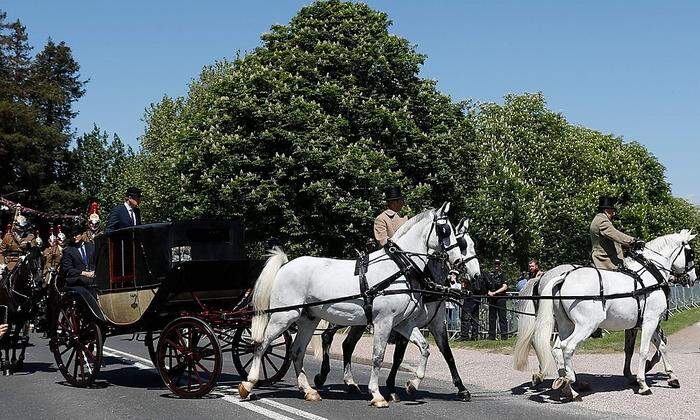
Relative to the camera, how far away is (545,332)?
471 inches

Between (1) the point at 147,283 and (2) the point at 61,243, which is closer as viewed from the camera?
(1) the point at 147,283

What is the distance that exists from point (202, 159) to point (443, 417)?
2328 cm

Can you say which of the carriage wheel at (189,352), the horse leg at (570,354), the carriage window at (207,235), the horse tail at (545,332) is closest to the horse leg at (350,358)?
the carriage wheel at (189,352)

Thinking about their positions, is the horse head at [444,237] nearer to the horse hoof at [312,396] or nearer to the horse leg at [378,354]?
the horse leg at [378,354]

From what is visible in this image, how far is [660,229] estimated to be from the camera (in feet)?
211

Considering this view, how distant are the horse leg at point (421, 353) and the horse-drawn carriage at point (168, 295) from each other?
209 cm

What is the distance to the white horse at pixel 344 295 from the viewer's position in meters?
11.2

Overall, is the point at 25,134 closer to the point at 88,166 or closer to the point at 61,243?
the point at 88,166

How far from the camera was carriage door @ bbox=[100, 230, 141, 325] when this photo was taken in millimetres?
12391

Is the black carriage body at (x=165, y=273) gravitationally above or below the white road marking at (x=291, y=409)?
A: above

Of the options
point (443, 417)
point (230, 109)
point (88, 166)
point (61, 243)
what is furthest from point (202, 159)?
point (88, 166)

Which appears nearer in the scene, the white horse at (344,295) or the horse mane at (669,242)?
the white horse at (344,295)

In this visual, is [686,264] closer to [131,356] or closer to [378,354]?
[378,354]

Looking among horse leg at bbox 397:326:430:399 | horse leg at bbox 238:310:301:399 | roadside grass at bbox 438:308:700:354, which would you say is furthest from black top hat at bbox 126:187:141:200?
roadside grass at bbox 438:308:700:354
